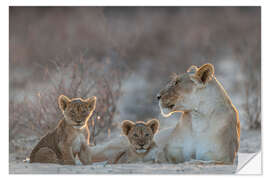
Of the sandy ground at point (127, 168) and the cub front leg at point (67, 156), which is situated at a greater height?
the cub front leg at point (67, 156)

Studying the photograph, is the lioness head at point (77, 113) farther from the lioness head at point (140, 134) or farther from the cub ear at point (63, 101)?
the lioness head at point (140, 134)

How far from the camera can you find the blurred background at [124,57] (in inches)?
369

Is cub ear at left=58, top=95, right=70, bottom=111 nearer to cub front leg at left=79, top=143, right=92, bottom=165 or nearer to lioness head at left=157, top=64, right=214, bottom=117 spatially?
cub front leg at left=79, top=143, right=92, bottom=165

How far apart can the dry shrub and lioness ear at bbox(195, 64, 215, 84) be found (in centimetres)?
266

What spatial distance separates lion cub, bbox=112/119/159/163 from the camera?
7.08 m

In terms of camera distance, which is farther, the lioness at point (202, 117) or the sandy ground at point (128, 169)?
the lioness at point (202, 117)

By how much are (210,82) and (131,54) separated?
33.0ft

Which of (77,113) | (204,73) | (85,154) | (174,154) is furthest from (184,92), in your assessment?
(85,154)

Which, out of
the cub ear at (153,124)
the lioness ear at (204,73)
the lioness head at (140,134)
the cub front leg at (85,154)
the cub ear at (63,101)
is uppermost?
the lioness ear at (204,73)

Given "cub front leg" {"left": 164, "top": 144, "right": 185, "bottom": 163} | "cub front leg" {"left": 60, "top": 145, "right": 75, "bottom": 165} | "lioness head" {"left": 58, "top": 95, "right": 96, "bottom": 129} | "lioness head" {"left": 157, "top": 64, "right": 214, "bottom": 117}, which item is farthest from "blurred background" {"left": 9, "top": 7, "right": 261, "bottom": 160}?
"lioness head" {"left": 157, "top": 64, "right": 214, "bottom": 117}

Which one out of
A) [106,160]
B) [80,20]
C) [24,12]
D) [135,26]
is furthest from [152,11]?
[106,160]

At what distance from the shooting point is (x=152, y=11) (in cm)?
1997

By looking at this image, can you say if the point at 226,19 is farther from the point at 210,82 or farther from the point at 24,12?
the point at 210,82

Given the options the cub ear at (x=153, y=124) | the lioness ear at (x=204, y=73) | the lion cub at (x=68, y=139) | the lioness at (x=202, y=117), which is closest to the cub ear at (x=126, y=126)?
the cub ear at (x=153, y=124)
